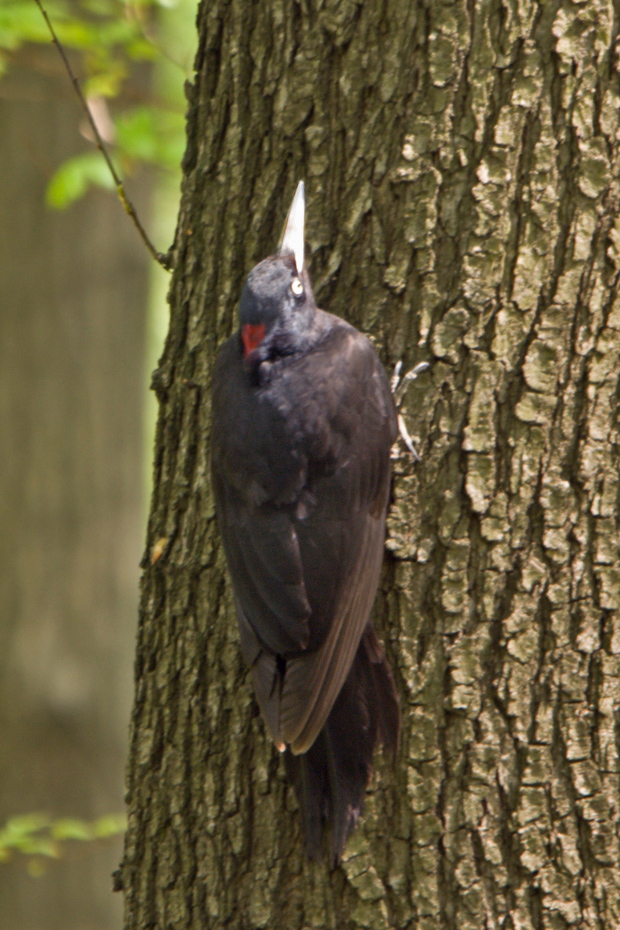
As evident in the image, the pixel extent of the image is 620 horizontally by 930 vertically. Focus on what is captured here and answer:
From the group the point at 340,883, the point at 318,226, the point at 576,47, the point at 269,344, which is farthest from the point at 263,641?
the point at 576,47

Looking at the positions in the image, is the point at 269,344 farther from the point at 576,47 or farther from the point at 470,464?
the point at 576,47

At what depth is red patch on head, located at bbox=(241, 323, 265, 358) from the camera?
7.77 ft

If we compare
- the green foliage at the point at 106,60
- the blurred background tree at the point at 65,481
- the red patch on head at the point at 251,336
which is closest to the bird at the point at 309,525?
the red patch on head at the point at 251,336

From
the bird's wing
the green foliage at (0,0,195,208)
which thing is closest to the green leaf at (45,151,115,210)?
the green foliage at (0,0,195,208)

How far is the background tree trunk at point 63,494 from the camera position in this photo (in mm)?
5586

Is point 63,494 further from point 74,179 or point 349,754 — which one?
point 349,754

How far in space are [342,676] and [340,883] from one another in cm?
46

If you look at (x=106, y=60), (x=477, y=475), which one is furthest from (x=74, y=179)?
(x=477, y=475)

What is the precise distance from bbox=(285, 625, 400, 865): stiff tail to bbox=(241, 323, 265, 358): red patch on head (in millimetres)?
724

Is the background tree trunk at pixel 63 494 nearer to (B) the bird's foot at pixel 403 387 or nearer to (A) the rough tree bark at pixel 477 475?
(A) the rough tree bark at pixel 477 475

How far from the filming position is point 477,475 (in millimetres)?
2186

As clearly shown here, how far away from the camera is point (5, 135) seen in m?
5.89

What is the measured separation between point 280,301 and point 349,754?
107 cm

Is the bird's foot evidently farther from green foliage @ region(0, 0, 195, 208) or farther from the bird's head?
green foliage @ region(0, 0, 195, 208)
